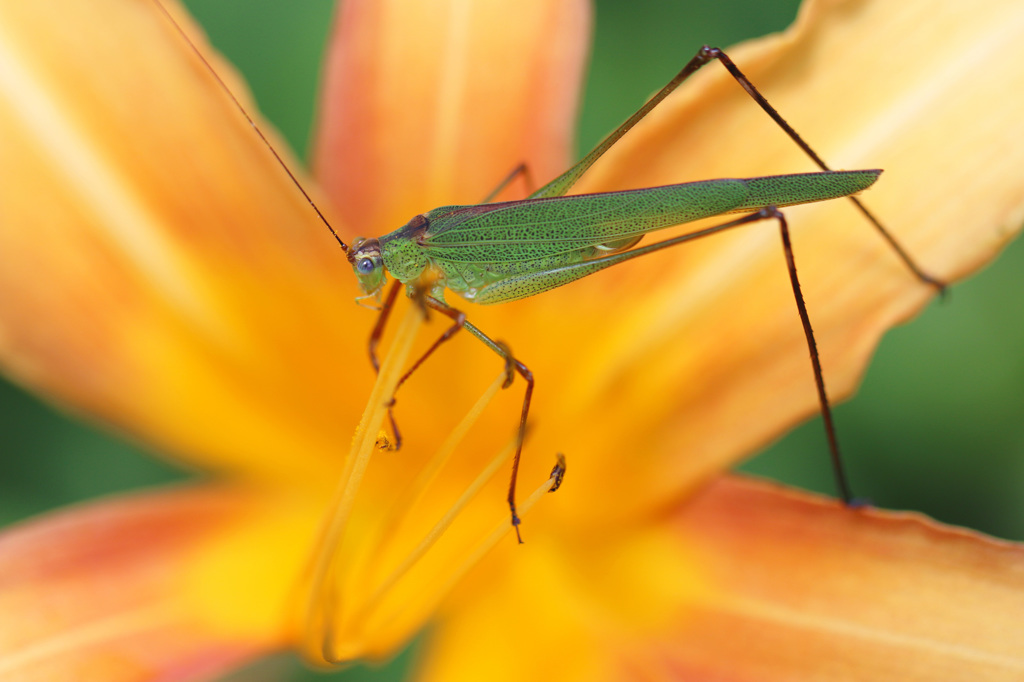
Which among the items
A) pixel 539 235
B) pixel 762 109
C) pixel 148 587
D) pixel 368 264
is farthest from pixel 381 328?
pixel 762 109

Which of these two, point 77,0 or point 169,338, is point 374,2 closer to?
point 77,0

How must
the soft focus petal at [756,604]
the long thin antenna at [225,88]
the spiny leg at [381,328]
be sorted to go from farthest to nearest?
the spiny leg at [381,328] < the long thin antenna at [225,88] < the soft focus petal at [756,604]

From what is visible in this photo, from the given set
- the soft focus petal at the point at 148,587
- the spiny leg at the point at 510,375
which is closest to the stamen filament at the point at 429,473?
the spiny leg at the point at 510,375

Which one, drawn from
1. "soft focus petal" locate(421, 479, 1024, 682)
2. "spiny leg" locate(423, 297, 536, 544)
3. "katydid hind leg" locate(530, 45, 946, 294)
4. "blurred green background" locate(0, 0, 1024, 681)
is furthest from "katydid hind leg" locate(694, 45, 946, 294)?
"spiny leg" locate(423, 297, 536, 544)

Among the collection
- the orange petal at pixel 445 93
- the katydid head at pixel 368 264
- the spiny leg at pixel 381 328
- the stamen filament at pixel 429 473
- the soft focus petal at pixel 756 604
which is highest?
the orange petal at pixel 445 93

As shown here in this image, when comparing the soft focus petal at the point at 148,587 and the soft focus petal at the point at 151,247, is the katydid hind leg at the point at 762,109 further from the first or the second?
the soft focus petal at the point at 148,587

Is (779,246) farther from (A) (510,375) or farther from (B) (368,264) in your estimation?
(B) (368,264)

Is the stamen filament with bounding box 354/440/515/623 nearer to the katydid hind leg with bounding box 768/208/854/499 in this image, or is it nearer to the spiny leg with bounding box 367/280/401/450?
the spiny leg with bounding box 367/280/401/450
